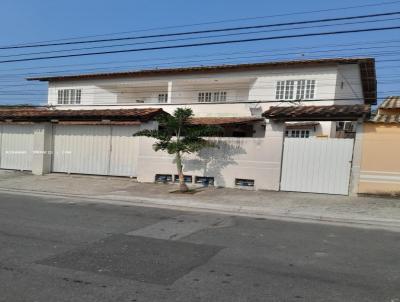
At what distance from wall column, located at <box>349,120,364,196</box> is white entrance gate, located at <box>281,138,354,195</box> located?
13cm

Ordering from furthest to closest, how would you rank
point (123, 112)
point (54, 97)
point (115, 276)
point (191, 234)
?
1. point (54, 97)
2. point (123, 112)
3. point (191, 234)
4. point (115, 276)

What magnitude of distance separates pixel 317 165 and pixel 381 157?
1.99m

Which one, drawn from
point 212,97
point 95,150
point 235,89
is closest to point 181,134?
point 95,150

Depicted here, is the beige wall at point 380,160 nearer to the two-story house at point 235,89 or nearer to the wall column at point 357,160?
the wall column at point 357,160

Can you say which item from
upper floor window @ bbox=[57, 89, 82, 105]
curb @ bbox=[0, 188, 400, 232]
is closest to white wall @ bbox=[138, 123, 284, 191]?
→ curb @ bbox=[0, 188, 400, 232]

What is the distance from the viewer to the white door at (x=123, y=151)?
17719mm

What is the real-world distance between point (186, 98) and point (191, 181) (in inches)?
530

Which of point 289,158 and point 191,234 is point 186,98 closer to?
point 289,158

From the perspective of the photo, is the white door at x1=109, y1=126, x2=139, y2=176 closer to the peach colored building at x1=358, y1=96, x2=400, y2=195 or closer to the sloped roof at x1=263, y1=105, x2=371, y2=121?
the sloped roof at x1=263, y1=105, x2=371, y2=121

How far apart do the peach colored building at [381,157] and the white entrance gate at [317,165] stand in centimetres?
51

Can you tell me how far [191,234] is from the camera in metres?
8.45

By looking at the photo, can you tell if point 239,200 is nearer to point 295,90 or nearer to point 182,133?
point 182,133

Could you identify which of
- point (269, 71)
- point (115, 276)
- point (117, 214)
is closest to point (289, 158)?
point (117, 214)

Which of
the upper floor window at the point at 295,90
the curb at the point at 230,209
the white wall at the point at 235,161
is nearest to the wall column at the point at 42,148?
the curb at the point at 230,209
